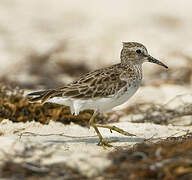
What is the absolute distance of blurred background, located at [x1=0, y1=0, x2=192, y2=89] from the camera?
12078mm

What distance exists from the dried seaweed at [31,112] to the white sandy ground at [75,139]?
139 mm

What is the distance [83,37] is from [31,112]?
22.9 feet

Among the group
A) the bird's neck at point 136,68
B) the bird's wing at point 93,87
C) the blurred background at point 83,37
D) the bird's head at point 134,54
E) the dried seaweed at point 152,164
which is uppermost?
the bird's head at point 134,54

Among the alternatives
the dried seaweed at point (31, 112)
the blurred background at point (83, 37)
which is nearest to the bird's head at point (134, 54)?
the dried seaweed at point (31, 112)

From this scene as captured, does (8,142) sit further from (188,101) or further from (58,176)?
(188,101)

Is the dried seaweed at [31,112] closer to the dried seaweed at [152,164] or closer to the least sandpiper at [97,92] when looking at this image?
the least sandpiper at [97,92]

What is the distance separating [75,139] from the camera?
22.0 ft

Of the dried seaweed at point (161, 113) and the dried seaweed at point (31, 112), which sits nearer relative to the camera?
the dried seaweed at point (31, 112)

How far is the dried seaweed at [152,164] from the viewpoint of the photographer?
4.62m

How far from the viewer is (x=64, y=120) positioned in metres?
8.09

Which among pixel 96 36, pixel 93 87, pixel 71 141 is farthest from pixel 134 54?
pixel 96 36

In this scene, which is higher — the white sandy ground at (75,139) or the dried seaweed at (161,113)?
the white sandy ground at (75,139)

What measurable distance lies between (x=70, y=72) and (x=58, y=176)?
25.8 ft

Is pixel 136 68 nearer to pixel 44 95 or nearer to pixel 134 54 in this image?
pixel 134 54
